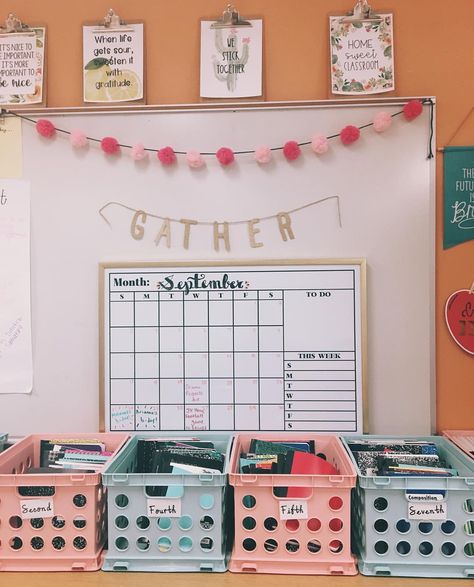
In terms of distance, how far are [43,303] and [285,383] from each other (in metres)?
0.81

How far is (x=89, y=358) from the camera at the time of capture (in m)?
1.53

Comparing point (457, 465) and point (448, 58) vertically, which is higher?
point (448, 58)

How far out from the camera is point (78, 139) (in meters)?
1.48

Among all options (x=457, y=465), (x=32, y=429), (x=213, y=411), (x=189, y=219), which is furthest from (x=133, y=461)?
(x=457, y=465)

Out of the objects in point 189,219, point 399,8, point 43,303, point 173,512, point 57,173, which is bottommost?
point 173,512

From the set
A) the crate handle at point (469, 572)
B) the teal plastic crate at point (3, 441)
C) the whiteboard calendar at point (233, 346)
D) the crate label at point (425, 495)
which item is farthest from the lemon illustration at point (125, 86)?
the crate handle at point (469, 572)

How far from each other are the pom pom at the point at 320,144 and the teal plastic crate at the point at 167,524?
3.16ft

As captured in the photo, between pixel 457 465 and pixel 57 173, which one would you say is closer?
pixel 457 465

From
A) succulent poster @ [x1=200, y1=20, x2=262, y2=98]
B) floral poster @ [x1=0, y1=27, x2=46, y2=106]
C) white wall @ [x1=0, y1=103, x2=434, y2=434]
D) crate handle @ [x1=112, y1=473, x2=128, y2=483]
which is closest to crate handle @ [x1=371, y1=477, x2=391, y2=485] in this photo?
white wall @ [x1=0, y1=103, x2=434, y2=434]

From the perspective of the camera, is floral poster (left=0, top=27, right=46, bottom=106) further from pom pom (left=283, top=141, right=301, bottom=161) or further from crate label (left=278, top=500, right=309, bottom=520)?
crate label (left=278, top=500, right=309, bottom=520)

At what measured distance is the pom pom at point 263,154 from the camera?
1.45 m

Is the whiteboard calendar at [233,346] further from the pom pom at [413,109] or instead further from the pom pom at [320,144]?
the pom pom at [413,109]

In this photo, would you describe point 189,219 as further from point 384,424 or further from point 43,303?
point 384,424

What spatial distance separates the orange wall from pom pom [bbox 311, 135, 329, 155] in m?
0.14
